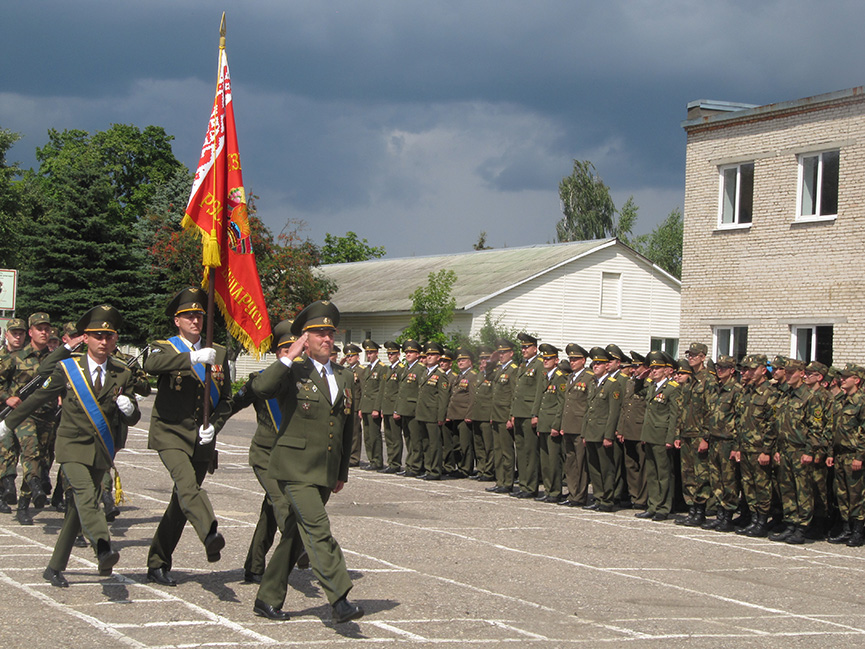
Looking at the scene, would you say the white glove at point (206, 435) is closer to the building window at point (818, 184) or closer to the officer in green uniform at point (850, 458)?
the officer in green uniform at point (850, 458)

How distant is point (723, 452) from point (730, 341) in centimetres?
1099

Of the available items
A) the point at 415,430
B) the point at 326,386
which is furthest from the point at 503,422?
the point at 326,386

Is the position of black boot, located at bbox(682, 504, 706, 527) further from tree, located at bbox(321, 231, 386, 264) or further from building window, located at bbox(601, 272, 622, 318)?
tree, located at bbox(321, 231, 386, 264)

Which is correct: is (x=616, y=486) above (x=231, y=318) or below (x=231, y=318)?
below

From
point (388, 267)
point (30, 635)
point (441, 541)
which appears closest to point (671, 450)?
point (441, 541)

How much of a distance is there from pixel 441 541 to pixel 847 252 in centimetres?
1340

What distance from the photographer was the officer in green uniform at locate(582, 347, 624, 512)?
12.8 meters

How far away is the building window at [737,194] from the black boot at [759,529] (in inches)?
447

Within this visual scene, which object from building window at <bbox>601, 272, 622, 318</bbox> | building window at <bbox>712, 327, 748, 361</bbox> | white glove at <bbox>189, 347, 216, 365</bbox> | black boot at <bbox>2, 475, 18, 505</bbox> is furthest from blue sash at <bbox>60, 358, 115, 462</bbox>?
building window at <bbox>601, 272, 622, 318</bbox>

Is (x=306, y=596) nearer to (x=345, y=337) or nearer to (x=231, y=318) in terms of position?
(x=231, y=318)

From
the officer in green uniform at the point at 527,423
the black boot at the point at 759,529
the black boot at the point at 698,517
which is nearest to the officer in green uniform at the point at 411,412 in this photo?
the officer in green uniform at the point at 527,423

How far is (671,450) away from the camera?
41.3 feet

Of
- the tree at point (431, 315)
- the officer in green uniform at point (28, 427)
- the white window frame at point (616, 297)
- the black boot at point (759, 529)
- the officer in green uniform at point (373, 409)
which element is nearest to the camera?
the officer in green uniform at point (28, 427)

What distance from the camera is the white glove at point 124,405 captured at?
7488mm
